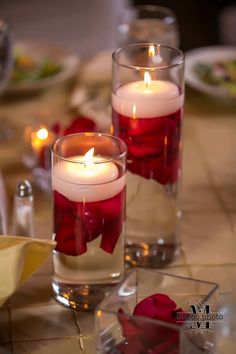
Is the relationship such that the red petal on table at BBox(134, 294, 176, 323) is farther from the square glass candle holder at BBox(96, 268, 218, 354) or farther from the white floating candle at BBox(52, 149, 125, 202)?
the white floating candle at BBox(52, 149, 125, 202)

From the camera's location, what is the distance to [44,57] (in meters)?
1.61

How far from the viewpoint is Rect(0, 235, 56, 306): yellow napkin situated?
825 millimetres

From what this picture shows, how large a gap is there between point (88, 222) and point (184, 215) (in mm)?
286

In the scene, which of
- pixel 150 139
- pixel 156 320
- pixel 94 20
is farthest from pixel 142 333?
pixel 94 20

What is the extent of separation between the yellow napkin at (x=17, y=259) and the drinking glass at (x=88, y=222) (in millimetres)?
30

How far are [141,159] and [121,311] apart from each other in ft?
0.82

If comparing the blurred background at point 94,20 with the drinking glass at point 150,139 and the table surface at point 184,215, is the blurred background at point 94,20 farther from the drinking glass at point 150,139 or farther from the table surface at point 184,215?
the drinking glass at point 150,139

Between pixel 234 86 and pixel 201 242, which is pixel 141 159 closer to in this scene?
pixel 201 242

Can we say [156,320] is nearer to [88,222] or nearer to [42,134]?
[88,222]

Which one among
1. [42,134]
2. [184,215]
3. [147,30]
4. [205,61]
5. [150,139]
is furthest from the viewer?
[205,61]

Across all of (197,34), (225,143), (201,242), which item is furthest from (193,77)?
(197,34)

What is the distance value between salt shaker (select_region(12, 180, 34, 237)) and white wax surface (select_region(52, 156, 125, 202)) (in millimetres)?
141

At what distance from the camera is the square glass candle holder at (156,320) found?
2.35 feet

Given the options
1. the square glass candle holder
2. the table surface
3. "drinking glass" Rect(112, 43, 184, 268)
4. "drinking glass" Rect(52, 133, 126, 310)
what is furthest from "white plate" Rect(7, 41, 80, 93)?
the square glass candle holder
